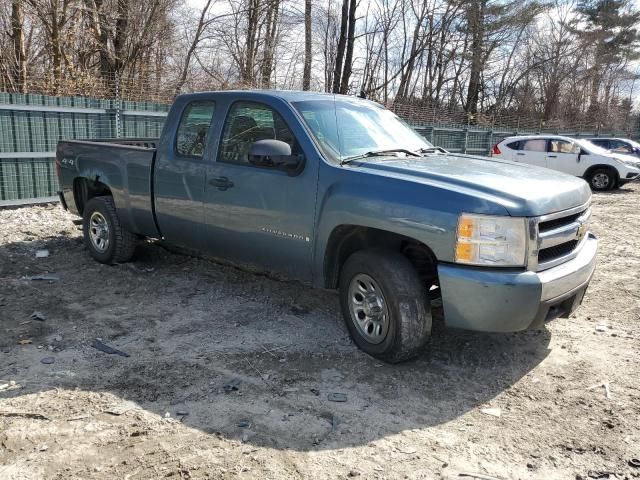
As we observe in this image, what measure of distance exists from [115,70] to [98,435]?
16901mm

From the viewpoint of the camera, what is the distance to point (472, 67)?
33.1 meters

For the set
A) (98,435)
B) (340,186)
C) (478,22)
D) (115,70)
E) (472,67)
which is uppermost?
(478,22)

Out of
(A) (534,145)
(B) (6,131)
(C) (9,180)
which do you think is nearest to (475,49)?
(A) (534,145)

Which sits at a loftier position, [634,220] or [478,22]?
[478,22]

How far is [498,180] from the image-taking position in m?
3.84

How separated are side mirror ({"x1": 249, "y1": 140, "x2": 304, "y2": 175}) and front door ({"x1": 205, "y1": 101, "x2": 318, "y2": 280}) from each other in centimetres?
6

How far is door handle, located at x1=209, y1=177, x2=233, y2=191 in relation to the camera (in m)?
4.84

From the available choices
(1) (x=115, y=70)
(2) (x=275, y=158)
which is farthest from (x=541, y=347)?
(1) (x=115, y=70)

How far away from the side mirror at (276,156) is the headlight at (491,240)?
55.8 inches

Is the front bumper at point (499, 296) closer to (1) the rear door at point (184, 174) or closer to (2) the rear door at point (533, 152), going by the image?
(1) the rear door at point (184, 174)

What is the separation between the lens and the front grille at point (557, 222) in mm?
3648

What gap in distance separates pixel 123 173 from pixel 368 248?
3.14 meters

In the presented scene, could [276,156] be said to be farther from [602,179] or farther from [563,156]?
[602,179]

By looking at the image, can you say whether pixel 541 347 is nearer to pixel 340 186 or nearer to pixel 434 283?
pixel 434 283
